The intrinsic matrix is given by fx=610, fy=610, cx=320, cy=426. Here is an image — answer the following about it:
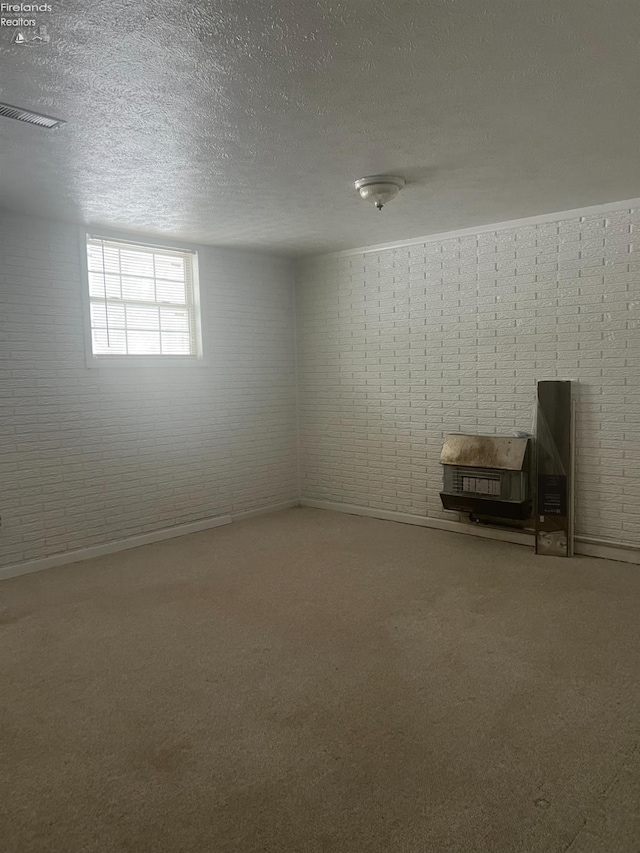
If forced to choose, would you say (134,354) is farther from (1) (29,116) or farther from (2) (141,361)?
(1) (29,116)

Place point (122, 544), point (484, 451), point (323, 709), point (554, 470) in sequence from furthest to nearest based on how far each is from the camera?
point (122, 544), point (484, 451), point (554, 470), point (323, 709)

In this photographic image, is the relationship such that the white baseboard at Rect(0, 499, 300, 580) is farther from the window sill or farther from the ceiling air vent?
the ceiling air vent

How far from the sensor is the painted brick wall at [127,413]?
4539 mm

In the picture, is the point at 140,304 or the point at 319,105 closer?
the point at 319,105

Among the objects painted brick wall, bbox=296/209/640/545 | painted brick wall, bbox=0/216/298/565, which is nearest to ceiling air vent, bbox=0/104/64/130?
painted brick wall, bbox=0/216/298/565

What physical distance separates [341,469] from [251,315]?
1.82 metres

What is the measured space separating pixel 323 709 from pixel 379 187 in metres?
2.93

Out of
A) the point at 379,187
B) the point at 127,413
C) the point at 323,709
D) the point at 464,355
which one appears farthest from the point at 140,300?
the point at 323,709

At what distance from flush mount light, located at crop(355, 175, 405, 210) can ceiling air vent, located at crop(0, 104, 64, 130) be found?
175cm

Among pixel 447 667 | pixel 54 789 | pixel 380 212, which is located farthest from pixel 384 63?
pixel 54 789

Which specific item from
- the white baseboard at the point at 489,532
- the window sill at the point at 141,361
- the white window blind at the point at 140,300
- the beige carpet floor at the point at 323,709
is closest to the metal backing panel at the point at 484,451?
the white baseboard at the point at 489,532

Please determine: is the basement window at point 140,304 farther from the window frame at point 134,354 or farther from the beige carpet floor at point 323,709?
the beige carpet floor at point 323,709

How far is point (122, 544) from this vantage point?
16.9 ft

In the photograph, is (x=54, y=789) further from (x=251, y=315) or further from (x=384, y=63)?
(x=251, y=315)
